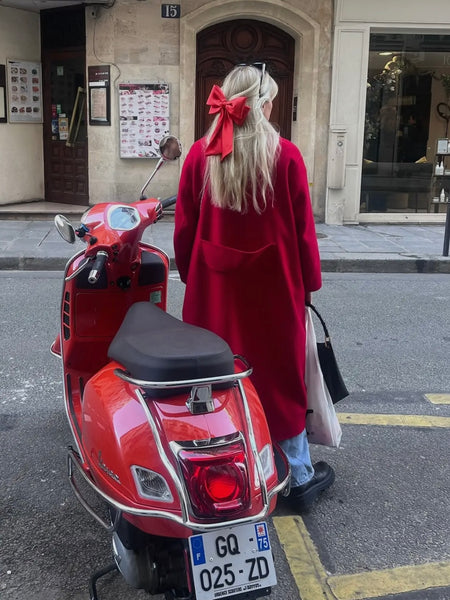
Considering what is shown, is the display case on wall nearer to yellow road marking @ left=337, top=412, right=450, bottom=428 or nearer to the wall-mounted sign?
the wall-mounted sign

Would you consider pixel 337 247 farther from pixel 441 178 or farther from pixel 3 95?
pixel 3 95

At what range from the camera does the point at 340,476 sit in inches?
130

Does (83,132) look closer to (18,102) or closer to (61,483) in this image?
(18,102)

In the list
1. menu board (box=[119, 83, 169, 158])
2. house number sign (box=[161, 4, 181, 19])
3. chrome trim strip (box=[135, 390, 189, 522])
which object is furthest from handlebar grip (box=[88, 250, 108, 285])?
house number sign (box=[161, 4, 181, 19])

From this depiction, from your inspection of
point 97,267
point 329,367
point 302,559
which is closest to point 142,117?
point 329,367

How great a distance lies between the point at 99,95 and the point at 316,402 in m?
8.87

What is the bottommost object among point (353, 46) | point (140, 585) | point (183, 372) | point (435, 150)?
point (140, 585)

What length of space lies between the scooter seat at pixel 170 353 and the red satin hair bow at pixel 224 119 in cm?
69

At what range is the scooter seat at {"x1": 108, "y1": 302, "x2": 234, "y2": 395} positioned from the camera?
6.24ft

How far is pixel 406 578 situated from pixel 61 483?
1618 mm

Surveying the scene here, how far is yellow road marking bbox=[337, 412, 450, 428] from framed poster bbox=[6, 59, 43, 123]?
9129 mm

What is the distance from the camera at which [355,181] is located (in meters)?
11.1

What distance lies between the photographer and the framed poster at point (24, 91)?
11.1 metres

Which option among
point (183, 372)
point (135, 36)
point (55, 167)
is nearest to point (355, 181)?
point (135, 36)
